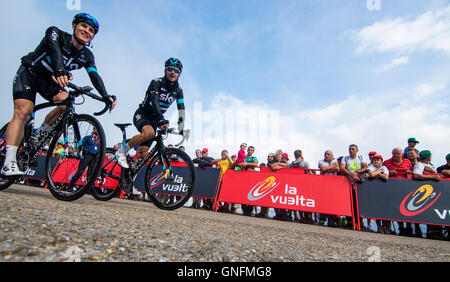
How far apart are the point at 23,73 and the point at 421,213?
8.31 meters

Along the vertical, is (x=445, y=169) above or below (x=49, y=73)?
below

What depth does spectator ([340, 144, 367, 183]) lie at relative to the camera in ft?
20.6

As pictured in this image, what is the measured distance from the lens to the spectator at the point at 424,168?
568cm

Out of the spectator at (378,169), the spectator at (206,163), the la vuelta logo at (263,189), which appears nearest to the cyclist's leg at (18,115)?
the la vuelta logo at (263,189)

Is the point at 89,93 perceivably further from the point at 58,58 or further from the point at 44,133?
the point at 44,133

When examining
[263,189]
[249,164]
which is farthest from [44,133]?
[249,164]

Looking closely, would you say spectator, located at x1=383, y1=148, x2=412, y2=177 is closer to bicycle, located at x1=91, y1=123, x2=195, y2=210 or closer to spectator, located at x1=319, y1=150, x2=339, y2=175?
spectator, located at x1=319, y1=150, x2=339, y2=175

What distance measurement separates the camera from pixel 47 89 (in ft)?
10.3

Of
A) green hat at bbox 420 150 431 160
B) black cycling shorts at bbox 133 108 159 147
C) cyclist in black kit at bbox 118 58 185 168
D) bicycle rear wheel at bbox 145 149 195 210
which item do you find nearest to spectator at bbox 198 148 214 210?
bicycle rear wheel at bbox 145 149 195 210

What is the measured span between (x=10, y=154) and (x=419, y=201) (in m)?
8.12

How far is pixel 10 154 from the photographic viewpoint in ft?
9.26
